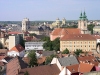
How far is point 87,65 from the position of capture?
39344mm

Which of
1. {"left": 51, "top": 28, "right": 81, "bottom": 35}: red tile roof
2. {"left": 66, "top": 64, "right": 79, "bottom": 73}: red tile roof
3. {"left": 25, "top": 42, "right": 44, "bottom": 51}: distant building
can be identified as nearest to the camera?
{"left": 66, "top": 64, "right": 79, "bottom": 73}: red tile roof

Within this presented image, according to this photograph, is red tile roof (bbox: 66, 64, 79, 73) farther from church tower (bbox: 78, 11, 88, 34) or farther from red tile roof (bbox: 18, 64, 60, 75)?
church tower (bbox: 78, 11, 88, 34)

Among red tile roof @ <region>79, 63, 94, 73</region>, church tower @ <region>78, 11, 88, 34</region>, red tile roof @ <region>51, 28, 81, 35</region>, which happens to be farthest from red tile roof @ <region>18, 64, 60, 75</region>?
church tower @ <region>78, 11, 88, 34</region>

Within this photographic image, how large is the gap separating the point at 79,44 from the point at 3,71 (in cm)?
3077

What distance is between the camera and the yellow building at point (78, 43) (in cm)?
7312

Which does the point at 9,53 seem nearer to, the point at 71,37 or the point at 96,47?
the point at 71,37

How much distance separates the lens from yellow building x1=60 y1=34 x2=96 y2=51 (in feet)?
240

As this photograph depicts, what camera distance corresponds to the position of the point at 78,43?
73438 mm

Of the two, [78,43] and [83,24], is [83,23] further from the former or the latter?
[78,43]

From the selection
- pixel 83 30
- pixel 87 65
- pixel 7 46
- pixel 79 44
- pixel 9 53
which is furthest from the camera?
pixel 83 30

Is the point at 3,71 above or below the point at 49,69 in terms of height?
below

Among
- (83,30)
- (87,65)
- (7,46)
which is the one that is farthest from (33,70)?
(83,30)

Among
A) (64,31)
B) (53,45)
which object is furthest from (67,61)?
(64,31)

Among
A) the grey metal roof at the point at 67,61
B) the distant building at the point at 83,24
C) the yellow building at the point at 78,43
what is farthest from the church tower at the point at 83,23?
the grey metal roof at the point at 67,61
